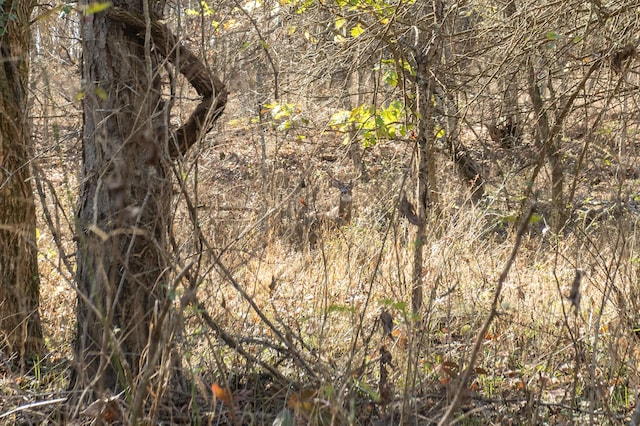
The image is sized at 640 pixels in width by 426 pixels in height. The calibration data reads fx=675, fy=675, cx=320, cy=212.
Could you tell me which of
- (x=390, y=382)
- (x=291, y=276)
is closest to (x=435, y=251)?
(x=291, y=276)

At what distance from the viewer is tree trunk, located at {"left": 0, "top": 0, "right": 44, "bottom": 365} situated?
4.03m

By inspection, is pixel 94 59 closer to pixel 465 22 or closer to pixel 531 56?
pixel 531 56

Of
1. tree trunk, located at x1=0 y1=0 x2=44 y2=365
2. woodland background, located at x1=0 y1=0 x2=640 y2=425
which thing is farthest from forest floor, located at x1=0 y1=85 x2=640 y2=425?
tree trunk, located at x1=0 y1=0 x2=44 y2=365

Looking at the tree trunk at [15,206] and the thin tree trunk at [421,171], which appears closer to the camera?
the thin tree trunk at [421,171]

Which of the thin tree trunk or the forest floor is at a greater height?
the thin tree trunk

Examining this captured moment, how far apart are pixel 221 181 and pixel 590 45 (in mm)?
8322

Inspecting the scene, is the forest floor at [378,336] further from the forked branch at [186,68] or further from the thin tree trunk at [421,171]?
the forked branch at [186,68]

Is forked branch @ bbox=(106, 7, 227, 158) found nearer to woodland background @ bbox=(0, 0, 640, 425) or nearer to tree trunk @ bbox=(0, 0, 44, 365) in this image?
woodland background @ bbox=(0, 0, 640, 425)

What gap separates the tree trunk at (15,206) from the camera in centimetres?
403

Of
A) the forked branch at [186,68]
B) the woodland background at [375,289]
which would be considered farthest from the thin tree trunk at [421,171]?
the forked branch at [186,68]

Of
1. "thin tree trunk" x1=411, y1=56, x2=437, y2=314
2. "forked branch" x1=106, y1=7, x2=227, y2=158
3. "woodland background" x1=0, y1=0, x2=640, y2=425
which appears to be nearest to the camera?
"woodland background" x1=0, y1=0, x2=640, y2=425

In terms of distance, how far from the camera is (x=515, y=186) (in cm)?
870

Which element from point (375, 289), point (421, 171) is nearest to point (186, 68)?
point (421, 171)

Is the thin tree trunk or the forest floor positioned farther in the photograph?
the thin tree trunk
